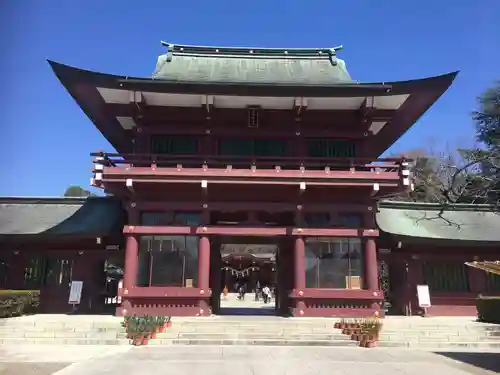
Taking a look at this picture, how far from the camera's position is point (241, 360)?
11.5 metres

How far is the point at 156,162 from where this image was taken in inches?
762

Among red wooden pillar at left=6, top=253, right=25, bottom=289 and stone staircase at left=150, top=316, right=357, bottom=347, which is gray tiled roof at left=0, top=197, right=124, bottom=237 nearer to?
red wooden pillar at left=6, top=253, right=25, bottom=289

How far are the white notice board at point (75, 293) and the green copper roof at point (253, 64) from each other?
38.0 ft

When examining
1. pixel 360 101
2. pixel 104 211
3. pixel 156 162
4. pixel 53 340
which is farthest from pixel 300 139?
pixel 53 340

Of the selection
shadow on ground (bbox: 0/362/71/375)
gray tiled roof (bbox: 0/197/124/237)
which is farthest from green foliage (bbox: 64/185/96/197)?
shadow on ground (bbox: 0/362/71/375)

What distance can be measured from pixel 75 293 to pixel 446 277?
19405 millimetres

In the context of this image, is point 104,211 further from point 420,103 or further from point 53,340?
Answer: point 420,103

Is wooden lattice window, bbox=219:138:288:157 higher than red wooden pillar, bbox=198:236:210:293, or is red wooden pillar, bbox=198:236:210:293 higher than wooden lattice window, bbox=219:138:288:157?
wooden lattice window, bbox=219:138:288:157

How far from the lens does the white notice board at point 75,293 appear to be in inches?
832

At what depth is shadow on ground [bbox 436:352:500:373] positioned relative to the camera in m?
11.1

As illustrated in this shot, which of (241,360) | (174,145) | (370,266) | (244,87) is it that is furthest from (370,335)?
(174,145)

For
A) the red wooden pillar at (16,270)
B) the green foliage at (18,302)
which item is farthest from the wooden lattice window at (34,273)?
the green foliage at (18,302)

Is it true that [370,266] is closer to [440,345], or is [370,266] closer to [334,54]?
[440,345]

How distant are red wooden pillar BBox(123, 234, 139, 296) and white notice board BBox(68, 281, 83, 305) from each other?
3.96 meters
